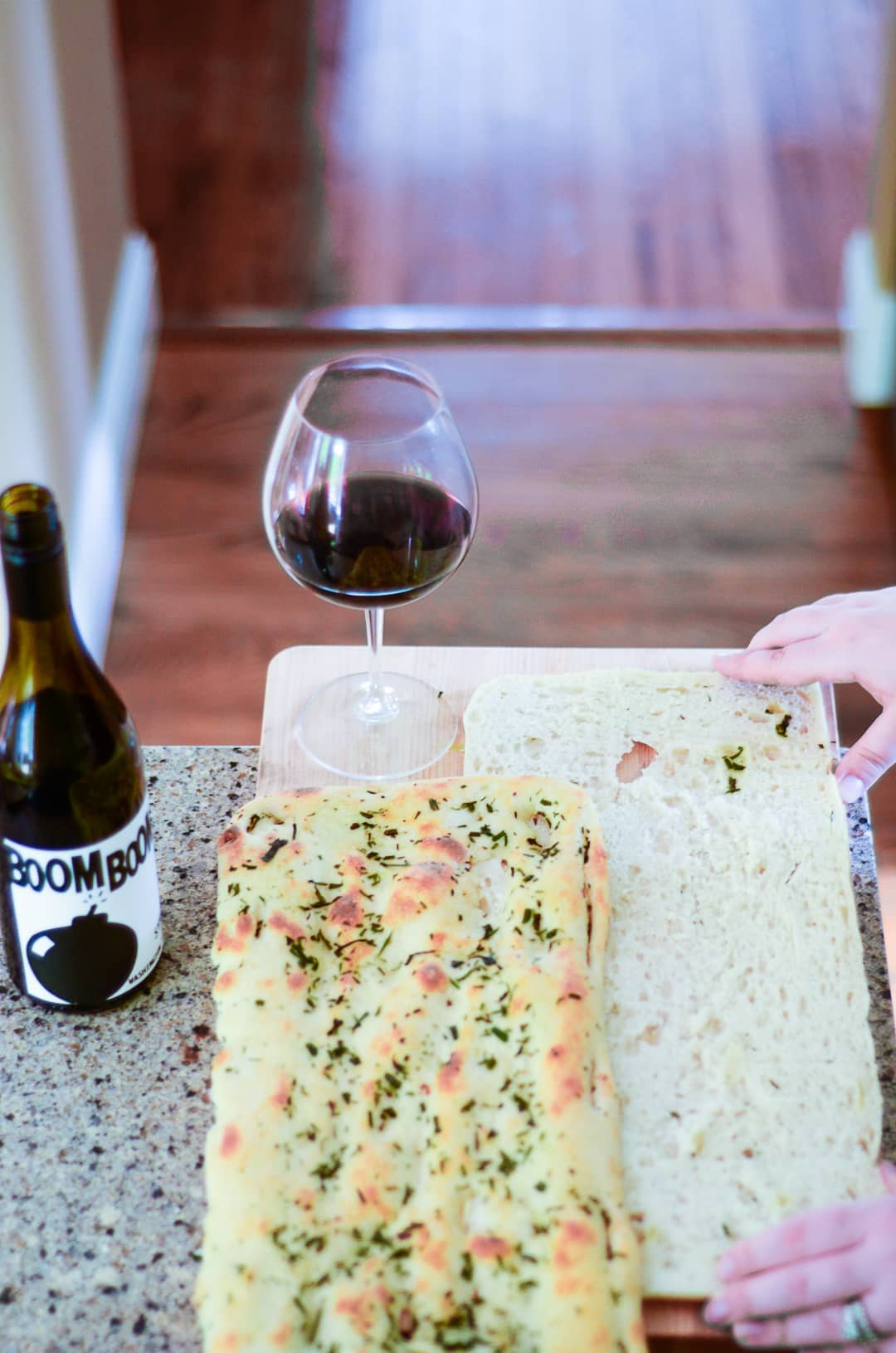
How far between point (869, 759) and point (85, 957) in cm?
61

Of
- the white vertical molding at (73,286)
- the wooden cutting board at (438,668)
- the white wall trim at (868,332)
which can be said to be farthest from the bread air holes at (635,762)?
the white wall trim at (868,332)

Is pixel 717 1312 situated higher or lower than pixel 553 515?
higher

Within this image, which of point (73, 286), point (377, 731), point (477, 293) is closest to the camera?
point (377, 731)

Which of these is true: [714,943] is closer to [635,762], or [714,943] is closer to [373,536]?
[635,762]

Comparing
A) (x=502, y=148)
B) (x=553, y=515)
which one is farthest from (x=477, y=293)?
(x=553, y=515)

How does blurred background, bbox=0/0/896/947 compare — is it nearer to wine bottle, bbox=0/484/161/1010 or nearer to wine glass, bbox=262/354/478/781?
wine glass, bbox=262/354/478/781

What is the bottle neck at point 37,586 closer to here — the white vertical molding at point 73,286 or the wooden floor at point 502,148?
the white vertical molding at point 73,286

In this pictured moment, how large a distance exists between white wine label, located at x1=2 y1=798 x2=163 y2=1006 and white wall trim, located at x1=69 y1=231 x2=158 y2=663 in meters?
A: 1.69

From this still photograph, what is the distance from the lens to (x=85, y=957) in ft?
3.22

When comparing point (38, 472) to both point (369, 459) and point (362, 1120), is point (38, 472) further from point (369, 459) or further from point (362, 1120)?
point (362, 1120)

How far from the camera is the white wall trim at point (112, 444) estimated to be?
271cm

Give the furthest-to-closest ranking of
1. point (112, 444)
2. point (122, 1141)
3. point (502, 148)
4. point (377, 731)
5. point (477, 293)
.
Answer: point (502, 148) → point (477, 293) → point (112, 444) → point (377, 731) → point (122, 1141)

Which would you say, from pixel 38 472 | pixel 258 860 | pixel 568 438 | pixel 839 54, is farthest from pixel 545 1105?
pixel 839 54

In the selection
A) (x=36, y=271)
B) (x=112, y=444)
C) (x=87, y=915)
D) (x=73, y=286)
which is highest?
(x=87, y=915)
